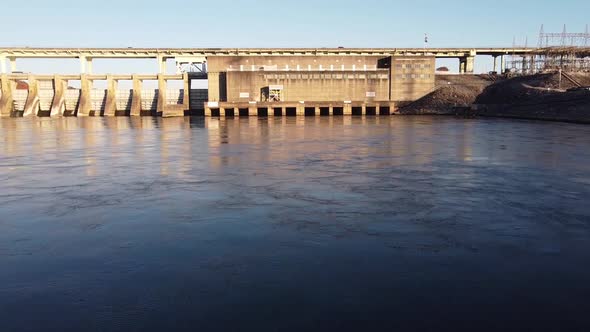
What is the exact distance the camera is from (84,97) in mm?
82750

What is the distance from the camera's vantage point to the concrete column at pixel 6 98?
8100cm

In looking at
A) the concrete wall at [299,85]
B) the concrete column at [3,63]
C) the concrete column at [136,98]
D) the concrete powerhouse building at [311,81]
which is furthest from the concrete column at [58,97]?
the concrete wall at [299,85]

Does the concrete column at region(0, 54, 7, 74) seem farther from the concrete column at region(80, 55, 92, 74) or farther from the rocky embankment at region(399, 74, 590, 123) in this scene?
the rocky embankment at region(399, 74, 590, 123)

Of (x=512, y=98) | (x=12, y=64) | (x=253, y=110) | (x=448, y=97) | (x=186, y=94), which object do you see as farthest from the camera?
(x=12, y=64)

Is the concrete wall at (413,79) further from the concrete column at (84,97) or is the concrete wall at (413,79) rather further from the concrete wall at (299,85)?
the concrete column at (84,97)

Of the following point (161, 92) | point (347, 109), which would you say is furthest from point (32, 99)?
point (347, 109)

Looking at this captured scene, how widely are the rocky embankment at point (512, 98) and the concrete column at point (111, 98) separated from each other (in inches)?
2009

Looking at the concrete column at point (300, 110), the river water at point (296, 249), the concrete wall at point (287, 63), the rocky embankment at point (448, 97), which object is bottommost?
the river water at point (296, 249)

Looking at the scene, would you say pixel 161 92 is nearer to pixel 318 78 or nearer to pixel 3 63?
pixel 318 78

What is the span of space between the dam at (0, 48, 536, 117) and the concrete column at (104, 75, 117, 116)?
0.05 metres

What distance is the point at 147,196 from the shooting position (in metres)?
15.4

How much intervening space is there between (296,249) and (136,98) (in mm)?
79467

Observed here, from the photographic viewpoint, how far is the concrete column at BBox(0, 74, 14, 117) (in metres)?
81.0

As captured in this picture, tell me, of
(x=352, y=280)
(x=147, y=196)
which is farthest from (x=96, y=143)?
(x=352, y=280)
